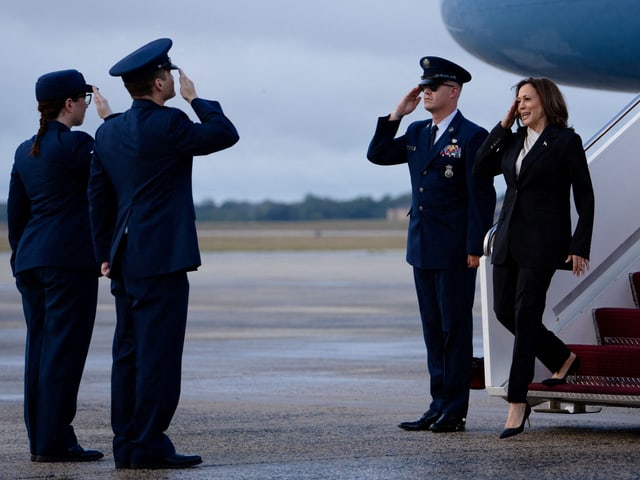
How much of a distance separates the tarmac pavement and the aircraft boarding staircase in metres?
0.25

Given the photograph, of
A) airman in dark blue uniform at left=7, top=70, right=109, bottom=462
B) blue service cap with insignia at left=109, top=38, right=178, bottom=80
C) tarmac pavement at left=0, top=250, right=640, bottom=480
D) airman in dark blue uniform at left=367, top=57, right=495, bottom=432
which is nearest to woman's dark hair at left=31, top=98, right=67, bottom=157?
airman in dark blue uniform at left=7, top=70, right=109, bottom=462

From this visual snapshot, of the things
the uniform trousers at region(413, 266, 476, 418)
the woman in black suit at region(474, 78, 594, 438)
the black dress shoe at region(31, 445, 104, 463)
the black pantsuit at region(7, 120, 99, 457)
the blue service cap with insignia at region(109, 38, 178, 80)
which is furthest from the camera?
the uniform trousers at region(413, 266, 476, 418)

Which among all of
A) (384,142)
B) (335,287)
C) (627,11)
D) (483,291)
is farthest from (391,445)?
(335,287)

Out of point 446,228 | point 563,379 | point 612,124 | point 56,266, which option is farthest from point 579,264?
point 56,266

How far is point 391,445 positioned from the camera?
664cm

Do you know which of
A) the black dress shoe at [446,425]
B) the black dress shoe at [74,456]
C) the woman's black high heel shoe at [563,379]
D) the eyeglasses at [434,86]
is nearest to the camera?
the black dress shoe at [74,456]

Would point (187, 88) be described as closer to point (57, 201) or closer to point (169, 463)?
point (57, 201)

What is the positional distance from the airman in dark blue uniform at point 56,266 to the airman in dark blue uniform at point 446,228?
72.4 inches

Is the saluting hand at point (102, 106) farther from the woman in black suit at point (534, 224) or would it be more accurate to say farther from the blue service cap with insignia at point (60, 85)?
the woman in black suit at point (534, 224)

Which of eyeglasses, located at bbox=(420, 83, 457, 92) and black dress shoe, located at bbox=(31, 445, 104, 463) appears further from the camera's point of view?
eyeglasses, located at bbox=(420, 83, 457, 92)

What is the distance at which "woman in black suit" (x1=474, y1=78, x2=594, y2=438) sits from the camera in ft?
22.0

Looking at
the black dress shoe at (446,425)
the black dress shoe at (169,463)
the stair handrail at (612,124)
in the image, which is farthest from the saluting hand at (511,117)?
the black dress shoe at (169,463)

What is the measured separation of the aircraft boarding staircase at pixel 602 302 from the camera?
7.13m

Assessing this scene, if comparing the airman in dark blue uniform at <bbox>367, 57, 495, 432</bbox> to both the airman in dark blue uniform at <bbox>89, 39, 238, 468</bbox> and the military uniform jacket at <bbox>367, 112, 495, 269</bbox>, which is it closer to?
the military uniform jacket at <bbox>367, 112, 495, 269</bbox>
